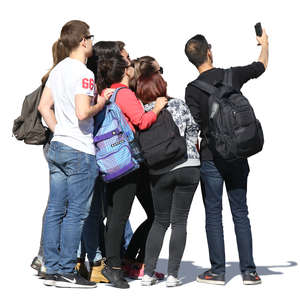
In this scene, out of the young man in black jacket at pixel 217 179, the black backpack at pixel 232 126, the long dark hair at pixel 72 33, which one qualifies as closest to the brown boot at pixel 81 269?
the young man in black jacket at pixel 217 179

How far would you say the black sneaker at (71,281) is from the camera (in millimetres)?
8945

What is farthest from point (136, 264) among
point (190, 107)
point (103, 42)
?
point (103, 42)

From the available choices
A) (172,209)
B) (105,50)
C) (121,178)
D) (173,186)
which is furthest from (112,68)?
(172,209)

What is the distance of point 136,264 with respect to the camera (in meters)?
9.55

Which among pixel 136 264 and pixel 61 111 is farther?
pixel 136 264

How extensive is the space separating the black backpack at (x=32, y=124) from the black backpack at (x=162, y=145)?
3.63 ft

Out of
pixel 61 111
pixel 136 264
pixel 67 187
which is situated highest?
pixel 61 111

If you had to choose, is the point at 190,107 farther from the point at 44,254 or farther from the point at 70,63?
the point at 44,254

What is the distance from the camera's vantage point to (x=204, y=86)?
355 inches

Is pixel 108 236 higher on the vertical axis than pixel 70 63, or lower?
lower

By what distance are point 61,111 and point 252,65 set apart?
2.04 meters

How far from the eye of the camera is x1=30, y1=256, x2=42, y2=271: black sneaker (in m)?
9.66

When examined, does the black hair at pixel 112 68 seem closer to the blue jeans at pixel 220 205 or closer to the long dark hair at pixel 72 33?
the long dark hair at pixel 72 33

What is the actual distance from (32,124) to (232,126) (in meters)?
2.08
